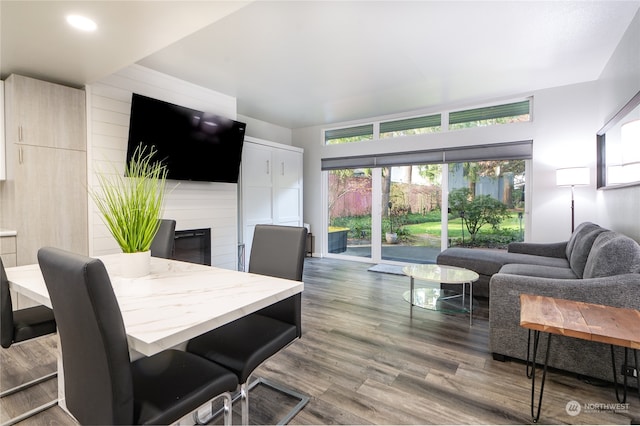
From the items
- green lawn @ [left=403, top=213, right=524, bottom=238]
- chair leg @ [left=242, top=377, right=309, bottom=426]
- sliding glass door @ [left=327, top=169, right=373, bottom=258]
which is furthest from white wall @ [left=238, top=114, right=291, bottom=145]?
chair leg @ [left=242, top=377, right=309, bottom=426]

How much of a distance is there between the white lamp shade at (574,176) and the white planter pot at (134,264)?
4387 mm

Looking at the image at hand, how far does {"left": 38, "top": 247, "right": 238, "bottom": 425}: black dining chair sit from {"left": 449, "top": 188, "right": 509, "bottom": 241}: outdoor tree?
4583mm

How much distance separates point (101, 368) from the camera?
0.91m

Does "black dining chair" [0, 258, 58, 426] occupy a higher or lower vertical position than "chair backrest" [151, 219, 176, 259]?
lower

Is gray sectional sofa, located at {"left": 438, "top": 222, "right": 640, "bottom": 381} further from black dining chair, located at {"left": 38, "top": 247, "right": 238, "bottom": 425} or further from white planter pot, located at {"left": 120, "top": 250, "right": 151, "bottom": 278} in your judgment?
white planter pot, located at {"left": 120, "top": 250, "right": 151, "bottom": 278}

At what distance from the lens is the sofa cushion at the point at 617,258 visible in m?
1.95

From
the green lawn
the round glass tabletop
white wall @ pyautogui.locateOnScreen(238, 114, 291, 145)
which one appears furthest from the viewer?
white wall @ pyautogui.locateOnScreen(238, 114, 291, 145)

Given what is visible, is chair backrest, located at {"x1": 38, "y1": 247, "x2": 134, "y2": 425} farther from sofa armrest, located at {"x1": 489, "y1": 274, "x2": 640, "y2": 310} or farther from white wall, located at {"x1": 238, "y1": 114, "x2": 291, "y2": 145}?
white wall, located at {"x1": 238, "y1": 114, "x2": 291, "y2": 145}

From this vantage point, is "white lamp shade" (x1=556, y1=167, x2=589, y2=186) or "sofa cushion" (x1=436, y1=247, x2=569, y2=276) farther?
"white lamp shade" (x1=556, y1=167, x2=589, y2=186)

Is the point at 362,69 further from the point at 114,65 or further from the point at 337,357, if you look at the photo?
the point at 337,357

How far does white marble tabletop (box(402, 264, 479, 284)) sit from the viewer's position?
9.43ft

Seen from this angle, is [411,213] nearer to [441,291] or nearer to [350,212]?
[350,212]

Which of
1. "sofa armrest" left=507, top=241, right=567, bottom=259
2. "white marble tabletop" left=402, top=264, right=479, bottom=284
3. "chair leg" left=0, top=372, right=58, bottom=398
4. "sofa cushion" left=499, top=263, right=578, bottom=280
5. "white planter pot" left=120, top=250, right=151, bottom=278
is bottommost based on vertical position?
"chair leg" left=0, top=372, right=58, bottom=398

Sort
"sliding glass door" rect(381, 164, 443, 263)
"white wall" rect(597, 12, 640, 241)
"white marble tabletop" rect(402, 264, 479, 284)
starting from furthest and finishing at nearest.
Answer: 1. "sliding glass door" rect(381, 164, 443, 263)
2. "white marble tabletop" rect(402, 264, 479, 284)
3. "white wall" rect(597, 12, 640, 241)
